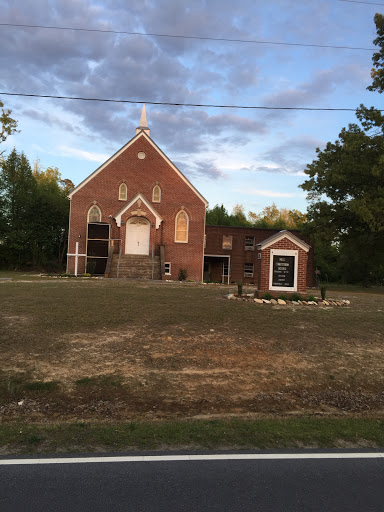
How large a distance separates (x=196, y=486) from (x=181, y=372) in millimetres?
3932

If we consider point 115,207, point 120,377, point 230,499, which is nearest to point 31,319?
point 120,377

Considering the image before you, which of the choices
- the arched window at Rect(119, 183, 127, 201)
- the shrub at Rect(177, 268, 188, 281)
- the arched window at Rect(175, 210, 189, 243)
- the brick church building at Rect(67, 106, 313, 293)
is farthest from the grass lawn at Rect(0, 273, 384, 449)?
the arched window at Rect(119, 183, 127, 201)

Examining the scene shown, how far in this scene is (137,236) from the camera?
29547 mm

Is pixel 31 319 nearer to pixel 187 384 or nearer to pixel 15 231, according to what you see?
pixel 187 384

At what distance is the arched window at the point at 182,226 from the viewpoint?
3108 cm

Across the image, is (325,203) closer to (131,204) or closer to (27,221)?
(131,204)

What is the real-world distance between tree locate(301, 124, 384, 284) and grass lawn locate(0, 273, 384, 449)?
1538cm

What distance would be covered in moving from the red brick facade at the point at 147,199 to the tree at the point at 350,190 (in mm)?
8920

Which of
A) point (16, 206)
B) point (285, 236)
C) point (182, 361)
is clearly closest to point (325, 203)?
point (285, 236)

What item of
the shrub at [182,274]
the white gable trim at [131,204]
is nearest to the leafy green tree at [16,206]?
the white gable trim at [131,204]

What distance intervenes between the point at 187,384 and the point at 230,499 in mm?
3648

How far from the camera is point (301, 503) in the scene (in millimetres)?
3533

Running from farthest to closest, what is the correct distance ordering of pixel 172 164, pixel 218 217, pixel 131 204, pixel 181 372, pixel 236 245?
1. pixel 218 217
2. pixel 236 245
3. pixel 172 164
4. pixel 131 204
5. pixel 181 372

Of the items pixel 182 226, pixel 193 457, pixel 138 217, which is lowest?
pixel 193 457
